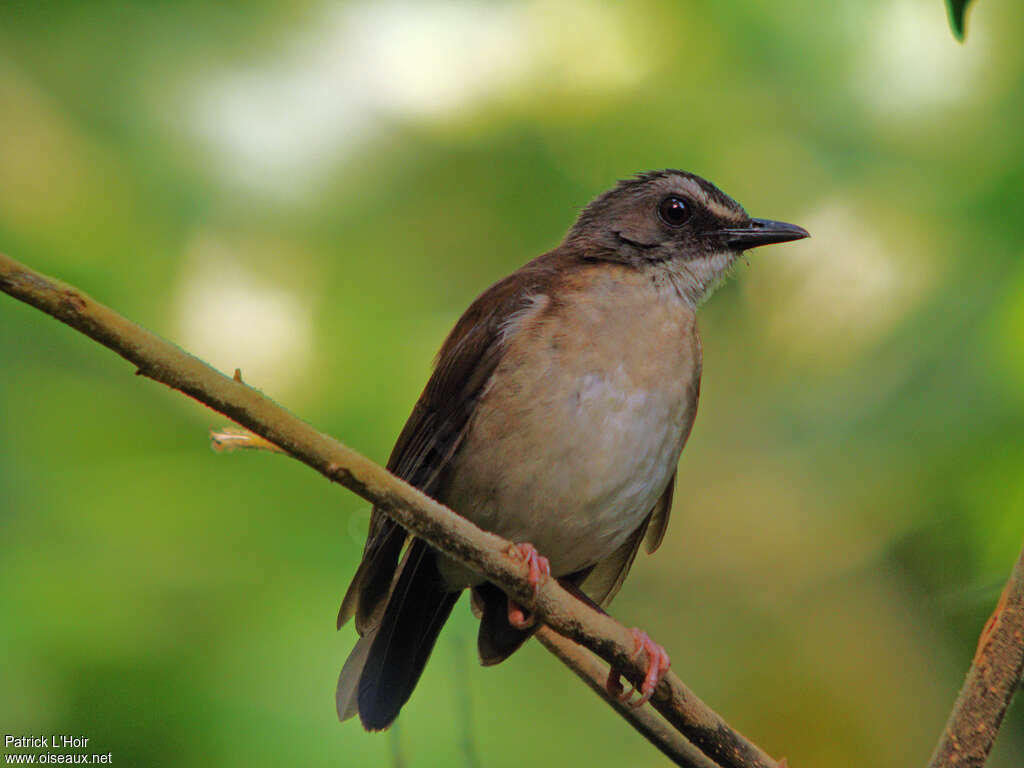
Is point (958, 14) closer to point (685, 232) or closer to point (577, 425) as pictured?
point (577, 425)

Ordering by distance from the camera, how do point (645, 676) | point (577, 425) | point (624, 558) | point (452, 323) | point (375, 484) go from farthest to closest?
point (452, 323) < point (624, 558) < point (577, 425) < point (645, 676) < point (375, 484)

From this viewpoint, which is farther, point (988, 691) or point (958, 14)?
point (988, 691)

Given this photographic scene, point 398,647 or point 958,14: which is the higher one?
point 958,14

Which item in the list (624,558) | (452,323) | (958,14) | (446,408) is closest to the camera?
(958,14)

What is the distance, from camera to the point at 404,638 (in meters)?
3.56

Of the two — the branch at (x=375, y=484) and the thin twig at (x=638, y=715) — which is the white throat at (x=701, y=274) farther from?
the branch at (x=375, y=484)

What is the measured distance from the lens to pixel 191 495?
3.62 meters

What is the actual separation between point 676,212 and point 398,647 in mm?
1740

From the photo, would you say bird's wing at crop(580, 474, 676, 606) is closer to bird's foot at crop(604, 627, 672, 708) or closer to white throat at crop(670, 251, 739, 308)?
white throat at crop(670, 251, 739, 308)

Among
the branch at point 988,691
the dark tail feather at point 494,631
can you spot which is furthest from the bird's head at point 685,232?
the branch at point 988,691

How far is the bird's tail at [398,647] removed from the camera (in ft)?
10.8

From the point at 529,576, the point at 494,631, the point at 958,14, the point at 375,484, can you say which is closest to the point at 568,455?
the point at 494,631

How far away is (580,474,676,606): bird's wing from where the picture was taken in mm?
3697

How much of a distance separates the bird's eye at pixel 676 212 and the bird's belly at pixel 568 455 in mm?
711
